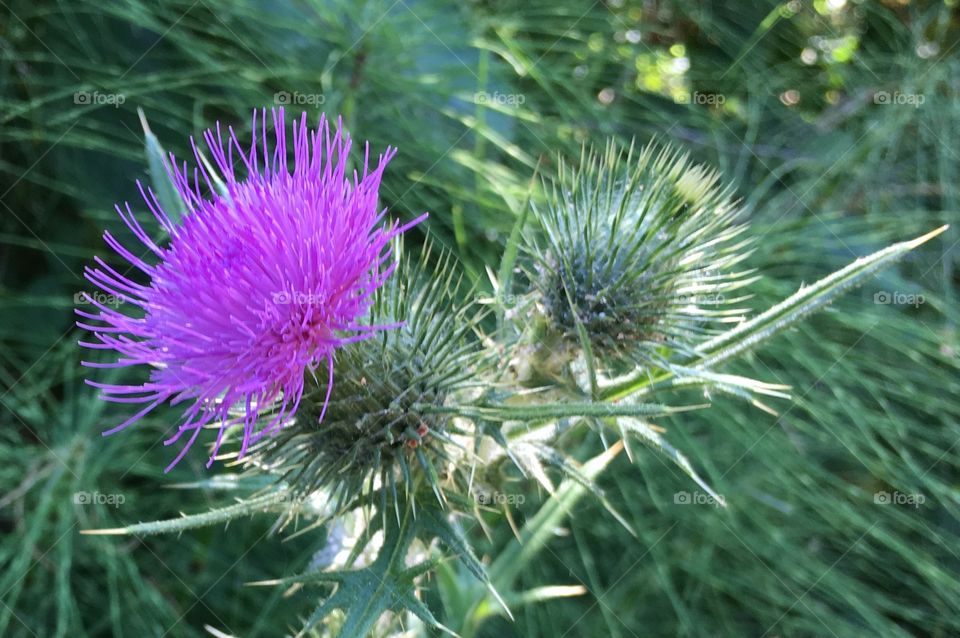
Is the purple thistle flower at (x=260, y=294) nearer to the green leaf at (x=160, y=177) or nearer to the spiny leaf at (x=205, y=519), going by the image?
the spiny leaf at (x=205, y=519)

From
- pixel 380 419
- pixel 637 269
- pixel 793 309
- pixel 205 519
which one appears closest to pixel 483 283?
pixel 637 269

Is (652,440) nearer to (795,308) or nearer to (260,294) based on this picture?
(795,308)

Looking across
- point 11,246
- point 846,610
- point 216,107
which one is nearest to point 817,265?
point 846,610

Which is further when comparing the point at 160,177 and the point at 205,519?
the point at 160,177

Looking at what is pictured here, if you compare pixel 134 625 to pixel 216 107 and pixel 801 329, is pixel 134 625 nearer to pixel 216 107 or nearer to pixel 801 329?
A: pixel 216 107

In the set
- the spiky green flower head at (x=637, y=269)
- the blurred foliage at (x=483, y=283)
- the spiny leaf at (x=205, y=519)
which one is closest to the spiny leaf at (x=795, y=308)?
the spiky green flower head at (x=637, y=269)

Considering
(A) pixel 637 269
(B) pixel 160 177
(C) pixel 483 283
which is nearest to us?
(A) pixel 637 269
